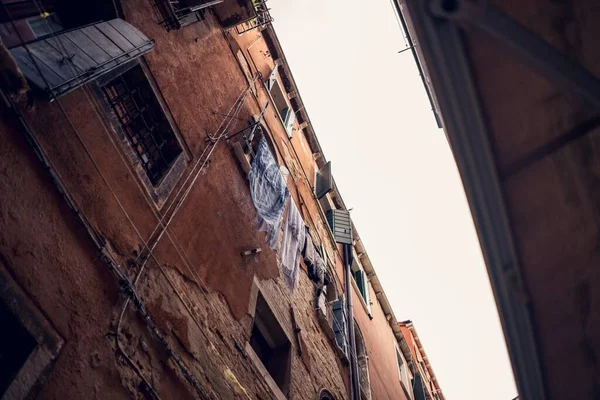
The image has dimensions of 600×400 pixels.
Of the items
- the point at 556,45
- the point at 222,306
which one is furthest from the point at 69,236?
the point at 556,45

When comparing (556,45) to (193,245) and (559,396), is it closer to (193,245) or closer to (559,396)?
(559,396)

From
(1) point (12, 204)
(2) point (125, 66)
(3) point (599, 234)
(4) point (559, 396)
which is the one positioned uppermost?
(2) point (125, 66)

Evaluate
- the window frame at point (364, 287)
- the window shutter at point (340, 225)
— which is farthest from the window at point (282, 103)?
the window frame at point (364, 287)

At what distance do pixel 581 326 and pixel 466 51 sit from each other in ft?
4.43

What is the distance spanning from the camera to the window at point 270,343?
6.12 metres

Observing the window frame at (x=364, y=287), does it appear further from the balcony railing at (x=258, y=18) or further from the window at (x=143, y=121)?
the window at (x=143, y=121)

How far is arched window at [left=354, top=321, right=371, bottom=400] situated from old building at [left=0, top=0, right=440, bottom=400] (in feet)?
0.34

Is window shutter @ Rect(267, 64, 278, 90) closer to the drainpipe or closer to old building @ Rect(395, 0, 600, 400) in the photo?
the drainpipe

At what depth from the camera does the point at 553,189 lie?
173 cm

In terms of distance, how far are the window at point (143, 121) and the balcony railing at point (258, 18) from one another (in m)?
5.33

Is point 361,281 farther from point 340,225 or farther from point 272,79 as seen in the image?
point 272,79

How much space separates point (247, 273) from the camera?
5898 mm

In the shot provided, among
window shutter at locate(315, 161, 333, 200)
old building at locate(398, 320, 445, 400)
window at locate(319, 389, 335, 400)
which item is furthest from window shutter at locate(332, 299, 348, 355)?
old building at locate(398, 320, 445, 400)

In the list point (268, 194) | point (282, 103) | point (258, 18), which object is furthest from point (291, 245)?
point (258, 18)
